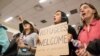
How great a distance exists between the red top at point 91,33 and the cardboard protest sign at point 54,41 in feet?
0.59

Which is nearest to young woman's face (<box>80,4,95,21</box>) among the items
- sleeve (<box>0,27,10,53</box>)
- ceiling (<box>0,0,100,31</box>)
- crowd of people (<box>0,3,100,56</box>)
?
crowd of people (<box>0,3,100,56</box>)

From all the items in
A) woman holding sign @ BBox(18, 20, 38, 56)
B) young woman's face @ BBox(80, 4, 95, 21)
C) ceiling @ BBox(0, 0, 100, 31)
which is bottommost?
woman holding sign @ BBox(18, 20, 38, 56)

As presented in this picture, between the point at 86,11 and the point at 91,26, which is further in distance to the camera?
the point at 86,11

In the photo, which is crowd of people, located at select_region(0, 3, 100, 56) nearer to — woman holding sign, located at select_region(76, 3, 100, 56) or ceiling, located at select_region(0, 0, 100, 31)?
woman holding sign, located at select_region(76, 3, 100, 56)

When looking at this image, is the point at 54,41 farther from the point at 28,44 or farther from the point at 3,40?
the point at 3,40

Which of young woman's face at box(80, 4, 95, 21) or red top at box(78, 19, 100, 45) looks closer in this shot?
red top at box(78, 19, 100, 45)

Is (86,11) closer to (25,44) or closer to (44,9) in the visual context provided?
(25,44)

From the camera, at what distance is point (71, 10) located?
20.2 feet

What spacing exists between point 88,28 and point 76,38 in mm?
202

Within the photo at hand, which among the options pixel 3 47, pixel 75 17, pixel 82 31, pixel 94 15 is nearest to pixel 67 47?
pixel 82 31

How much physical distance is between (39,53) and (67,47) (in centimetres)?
41

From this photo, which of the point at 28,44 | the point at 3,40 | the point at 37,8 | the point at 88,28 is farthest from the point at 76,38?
the point at 37,8

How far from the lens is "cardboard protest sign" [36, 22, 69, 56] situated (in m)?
1.65

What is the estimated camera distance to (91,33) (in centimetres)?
159
